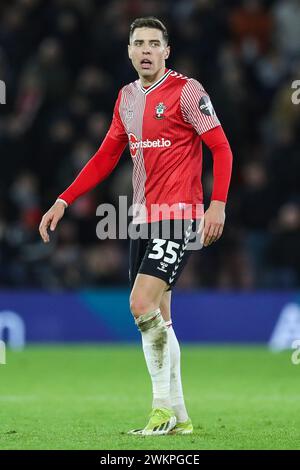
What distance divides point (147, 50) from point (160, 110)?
38cm

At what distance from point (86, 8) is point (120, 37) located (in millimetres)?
1038

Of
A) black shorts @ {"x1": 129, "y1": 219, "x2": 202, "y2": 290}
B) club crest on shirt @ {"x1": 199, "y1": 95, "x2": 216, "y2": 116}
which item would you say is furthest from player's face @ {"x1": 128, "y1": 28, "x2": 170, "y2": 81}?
black shorts @ {"x1": 129, "y1": 219, "x2": 202, "y2": 290}

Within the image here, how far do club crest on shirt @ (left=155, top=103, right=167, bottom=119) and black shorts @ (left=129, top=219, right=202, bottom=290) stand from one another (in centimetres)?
66

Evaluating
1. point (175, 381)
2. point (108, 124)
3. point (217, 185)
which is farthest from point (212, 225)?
point (108, 124)

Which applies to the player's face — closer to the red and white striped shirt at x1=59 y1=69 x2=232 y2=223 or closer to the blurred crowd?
the red and white striped shirt at x1=59 y1=69 x2=232 y2=223

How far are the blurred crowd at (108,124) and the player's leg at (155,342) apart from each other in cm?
772

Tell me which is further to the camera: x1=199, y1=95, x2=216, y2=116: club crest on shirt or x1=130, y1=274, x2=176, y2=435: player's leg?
x1=199, y1=95, x2=216, y2=116: club crest on shirt

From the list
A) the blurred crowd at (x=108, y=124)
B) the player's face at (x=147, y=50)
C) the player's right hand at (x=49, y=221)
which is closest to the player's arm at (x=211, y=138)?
the player's face at (x=147, y=50)

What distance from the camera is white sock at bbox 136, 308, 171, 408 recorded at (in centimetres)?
707

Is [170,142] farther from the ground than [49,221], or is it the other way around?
[170,142]

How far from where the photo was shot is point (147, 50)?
723 cm

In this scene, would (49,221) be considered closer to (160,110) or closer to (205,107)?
(160,110)

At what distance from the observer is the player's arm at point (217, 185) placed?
6.92 metres

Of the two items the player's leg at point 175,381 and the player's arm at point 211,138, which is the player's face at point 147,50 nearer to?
the player's arm at point 211,138
